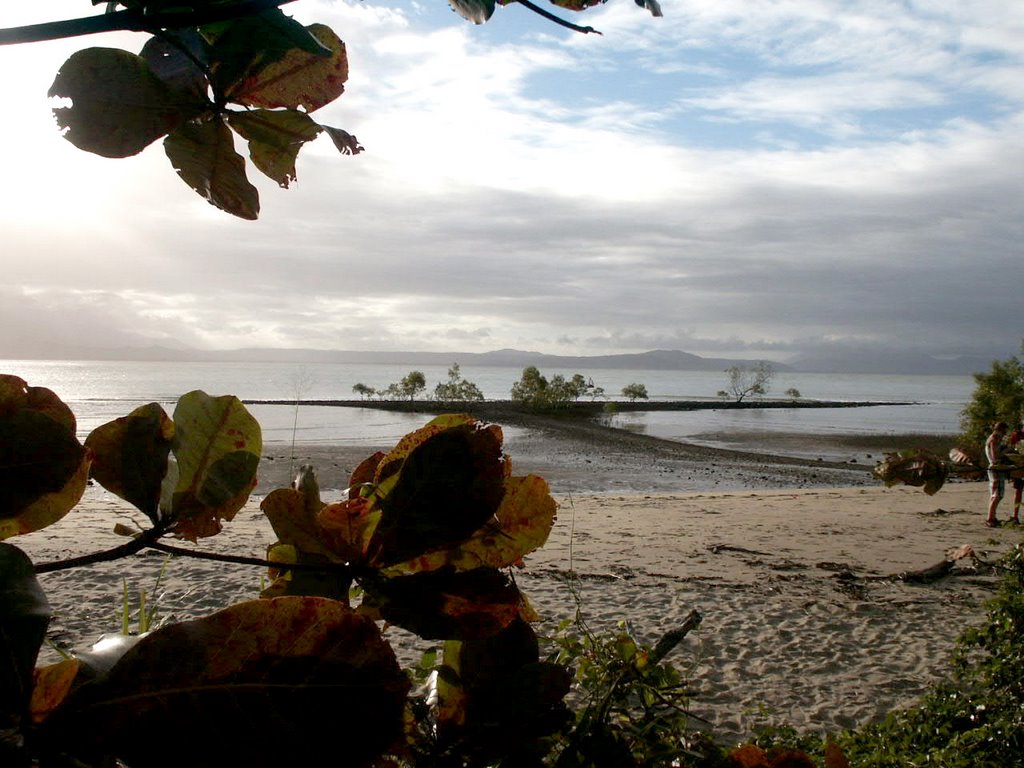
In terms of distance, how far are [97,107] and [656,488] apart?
781 inches

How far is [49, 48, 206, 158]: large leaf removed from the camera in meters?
0.36

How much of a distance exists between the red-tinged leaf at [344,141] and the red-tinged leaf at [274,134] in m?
0.01

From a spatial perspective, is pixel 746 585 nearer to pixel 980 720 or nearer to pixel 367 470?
pixel 980 720

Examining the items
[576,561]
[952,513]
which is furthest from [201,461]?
[952,513]

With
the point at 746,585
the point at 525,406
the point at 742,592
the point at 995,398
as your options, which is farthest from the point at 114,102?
the point at 525,406

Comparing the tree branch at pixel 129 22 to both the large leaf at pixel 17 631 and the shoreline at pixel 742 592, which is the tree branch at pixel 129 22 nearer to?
the large leaf at pixel 17 631

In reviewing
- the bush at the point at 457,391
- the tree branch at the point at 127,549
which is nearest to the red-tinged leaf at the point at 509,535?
the tree branch at the point at 127,549

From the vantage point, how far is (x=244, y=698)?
241 mm

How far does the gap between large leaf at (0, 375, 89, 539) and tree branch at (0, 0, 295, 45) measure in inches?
5.4

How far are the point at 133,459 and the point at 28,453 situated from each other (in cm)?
8

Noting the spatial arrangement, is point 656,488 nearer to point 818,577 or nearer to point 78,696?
point 818,577

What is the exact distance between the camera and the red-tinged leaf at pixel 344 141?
411 mm

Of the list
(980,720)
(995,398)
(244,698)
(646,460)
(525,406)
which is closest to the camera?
(244,698)

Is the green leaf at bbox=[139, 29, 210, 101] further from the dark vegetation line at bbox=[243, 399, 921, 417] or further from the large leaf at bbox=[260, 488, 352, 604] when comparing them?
the dark vegetation line at bbox=[243, 399, 921, 417]
